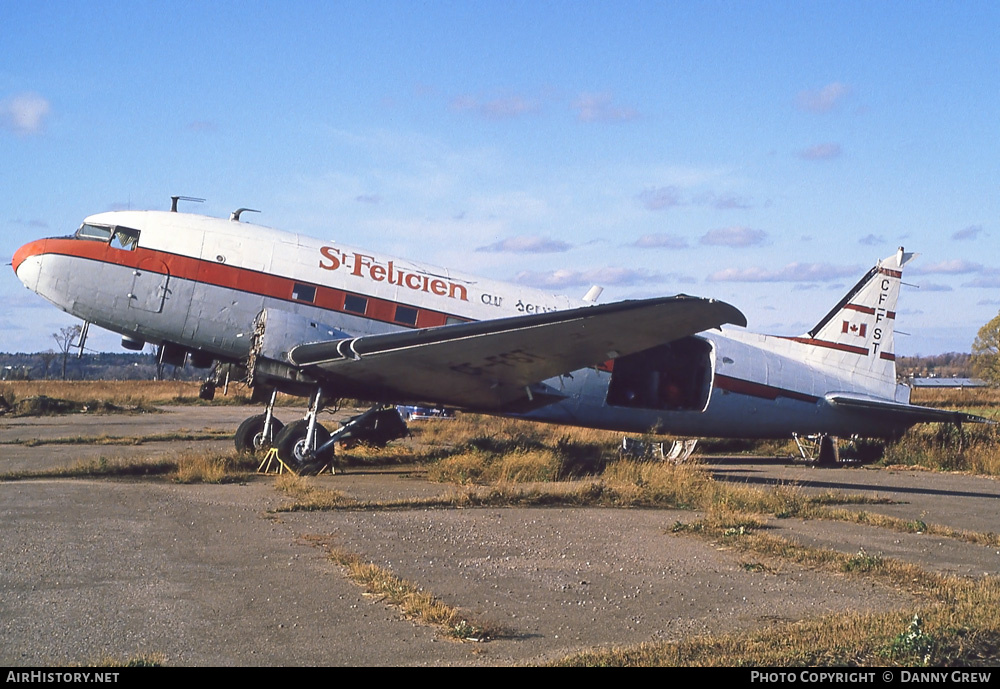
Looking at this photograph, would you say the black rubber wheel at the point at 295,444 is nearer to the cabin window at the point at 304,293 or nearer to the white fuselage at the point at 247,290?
the white fuselage at the point at 247,290

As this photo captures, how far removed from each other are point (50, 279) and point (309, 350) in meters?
4.36

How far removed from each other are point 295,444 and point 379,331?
225 cm

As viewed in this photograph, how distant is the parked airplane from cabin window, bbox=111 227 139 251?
0.06ft

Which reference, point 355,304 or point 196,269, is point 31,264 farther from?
point 355,304

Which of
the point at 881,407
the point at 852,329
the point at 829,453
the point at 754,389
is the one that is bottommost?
the point at 829,453

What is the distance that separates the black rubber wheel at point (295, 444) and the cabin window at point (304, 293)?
196 centimetres

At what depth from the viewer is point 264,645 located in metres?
5.22

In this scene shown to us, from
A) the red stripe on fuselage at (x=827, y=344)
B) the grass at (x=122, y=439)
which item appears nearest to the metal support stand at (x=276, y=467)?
the grass at (x=122, y=439)

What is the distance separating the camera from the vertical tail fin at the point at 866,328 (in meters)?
18.0

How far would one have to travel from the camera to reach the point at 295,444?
1353 centimetres

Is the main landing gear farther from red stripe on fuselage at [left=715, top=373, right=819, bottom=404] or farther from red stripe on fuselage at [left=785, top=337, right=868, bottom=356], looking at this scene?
red stripe on fuselage at [left=785, top=337, right=868, bottom=356]

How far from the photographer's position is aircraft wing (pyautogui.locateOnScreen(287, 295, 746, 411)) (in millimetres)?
11188

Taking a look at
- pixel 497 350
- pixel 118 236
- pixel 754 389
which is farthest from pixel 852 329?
pixel 118 236

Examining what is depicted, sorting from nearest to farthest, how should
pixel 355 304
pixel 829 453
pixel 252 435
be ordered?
pixel 355 304 → pixel 252 435 → pixel 829 453
